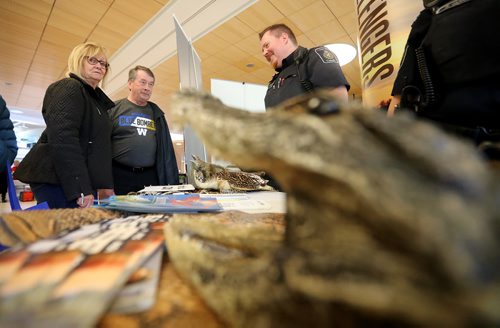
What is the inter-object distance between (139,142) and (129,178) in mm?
269

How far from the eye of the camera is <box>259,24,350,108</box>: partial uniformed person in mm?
1494

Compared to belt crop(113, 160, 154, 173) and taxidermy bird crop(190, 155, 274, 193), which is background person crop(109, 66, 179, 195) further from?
taxidermy bird crop(190, 155, 274, 193)

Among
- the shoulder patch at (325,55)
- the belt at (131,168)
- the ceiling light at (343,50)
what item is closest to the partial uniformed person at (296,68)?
the shoulder patch at (325,55)

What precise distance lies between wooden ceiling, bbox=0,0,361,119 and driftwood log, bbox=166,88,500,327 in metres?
2.38

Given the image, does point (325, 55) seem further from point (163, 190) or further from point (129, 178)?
point (129, 178)

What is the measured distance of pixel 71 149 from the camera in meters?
1.11

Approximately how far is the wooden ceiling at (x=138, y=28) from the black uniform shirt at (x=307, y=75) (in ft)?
4.00

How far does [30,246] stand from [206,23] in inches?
144

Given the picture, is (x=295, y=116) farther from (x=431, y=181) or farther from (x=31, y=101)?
(x=31, y=101)

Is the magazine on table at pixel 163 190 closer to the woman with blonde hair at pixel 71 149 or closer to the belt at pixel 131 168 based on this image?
the woman with blonde hair at pixel 71 149

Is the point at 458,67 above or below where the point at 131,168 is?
above

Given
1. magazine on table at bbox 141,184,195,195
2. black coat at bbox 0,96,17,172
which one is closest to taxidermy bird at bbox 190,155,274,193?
magazine on table at bbox 141,184,195,195

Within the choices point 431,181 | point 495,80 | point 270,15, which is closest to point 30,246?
point 431,181

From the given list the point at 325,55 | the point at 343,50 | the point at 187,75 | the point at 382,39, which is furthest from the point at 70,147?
the point at 343,50
